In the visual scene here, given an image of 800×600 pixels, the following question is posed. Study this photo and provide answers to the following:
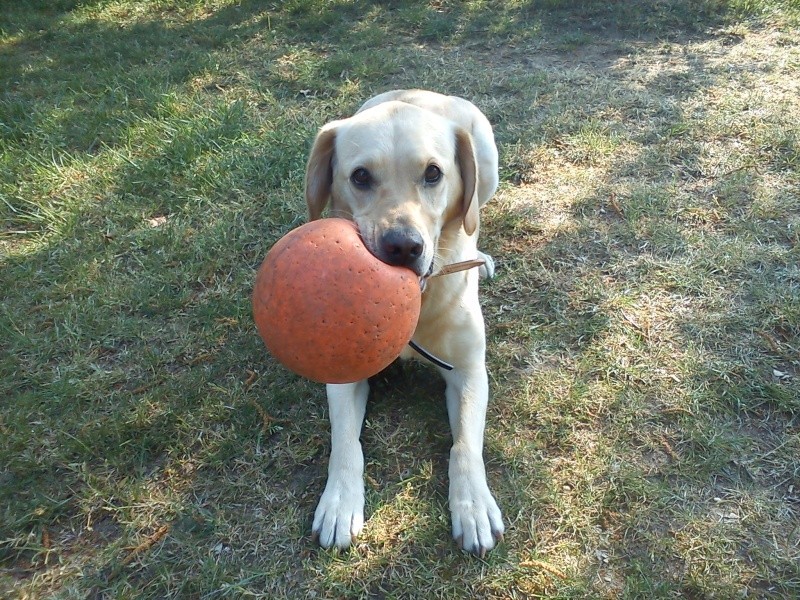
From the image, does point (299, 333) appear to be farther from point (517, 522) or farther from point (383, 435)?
point (517, 522)

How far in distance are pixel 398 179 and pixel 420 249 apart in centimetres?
40

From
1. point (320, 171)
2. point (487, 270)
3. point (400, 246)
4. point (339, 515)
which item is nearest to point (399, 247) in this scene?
point (400, 246)

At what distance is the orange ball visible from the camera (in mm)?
1822

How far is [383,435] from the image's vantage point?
265 centimetres

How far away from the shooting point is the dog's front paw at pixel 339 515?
224 cm

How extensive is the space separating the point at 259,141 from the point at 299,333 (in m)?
3.02

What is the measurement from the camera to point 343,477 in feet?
7.81

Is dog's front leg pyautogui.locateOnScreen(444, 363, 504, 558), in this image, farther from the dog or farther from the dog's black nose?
the dog's black nose

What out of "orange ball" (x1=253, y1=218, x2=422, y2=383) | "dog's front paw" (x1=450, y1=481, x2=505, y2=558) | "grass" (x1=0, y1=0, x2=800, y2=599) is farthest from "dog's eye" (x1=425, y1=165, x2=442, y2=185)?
"dog's front paw" (x1=450, y1=481, x2=505, y2=558)

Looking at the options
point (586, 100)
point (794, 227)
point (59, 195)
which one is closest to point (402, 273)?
point (794, 227)

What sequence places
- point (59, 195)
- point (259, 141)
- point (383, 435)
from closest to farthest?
point (383, 435)
point (59, 195)
point (259, 141)

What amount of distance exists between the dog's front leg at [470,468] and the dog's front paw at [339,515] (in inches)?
13.7

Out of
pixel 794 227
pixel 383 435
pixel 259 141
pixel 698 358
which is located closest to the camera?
pixel 383 435

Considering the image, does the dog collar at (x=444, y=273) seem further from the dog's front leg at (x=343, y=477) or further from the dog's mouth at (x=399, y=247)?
the dog's front leg at (x=343, y=477)
